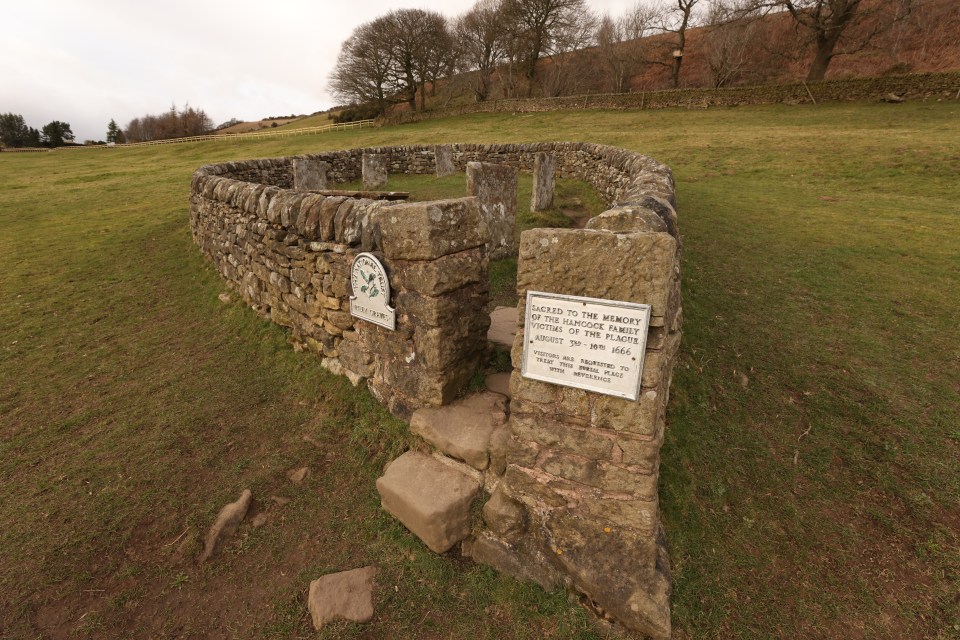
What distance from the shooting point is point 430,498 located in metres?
3.49

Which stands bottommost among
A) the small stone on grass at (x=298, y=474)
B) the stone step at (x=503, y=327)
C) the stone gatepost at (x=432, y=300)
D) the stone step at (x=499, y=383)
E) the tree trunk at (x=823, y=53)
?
the small stone on grass at (x=298, y=474)

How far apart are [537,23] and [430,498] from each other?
4802 centimetres

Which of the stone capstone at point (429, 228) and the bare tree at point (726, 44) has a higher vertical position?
the bare tree at point (726, 44)

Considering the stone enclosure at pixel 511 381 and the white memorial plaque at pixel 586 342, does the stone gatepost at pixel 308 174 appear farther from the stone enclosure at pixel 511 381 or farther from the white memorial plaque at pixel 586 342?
the white memorial plaque at pixel 586 342

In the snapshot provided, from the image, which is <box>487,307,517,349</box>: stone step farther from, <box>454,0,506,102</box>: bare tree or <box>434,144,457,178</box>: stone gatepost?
<box>454,0,506,102</box>: bare tree

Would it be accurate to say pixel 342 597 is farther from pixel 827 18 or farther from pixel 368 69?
pixel 368 69

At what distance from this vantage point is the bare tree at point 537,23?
131 ft

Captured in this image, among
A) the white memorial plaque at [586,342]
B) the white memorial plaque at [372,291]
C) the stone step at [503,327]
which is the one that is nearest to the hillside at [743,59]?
the stone step at [503,327]

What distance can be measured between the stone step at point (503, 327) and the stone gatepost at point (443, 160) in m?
12.6

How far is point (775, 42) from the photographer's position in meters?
40.3

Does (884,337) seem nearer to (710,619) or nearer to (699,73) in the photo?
(710,619)

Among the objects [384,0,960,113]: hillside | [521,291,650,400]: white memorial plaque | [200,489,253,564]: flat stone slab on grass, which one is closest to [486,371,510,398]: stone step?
[521,291,650,400]: white memorial plaque

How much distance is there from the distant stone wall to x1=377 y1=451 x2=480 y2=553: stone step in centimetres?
3323

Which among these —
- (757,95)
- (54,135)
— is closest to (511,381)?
(757,95)
